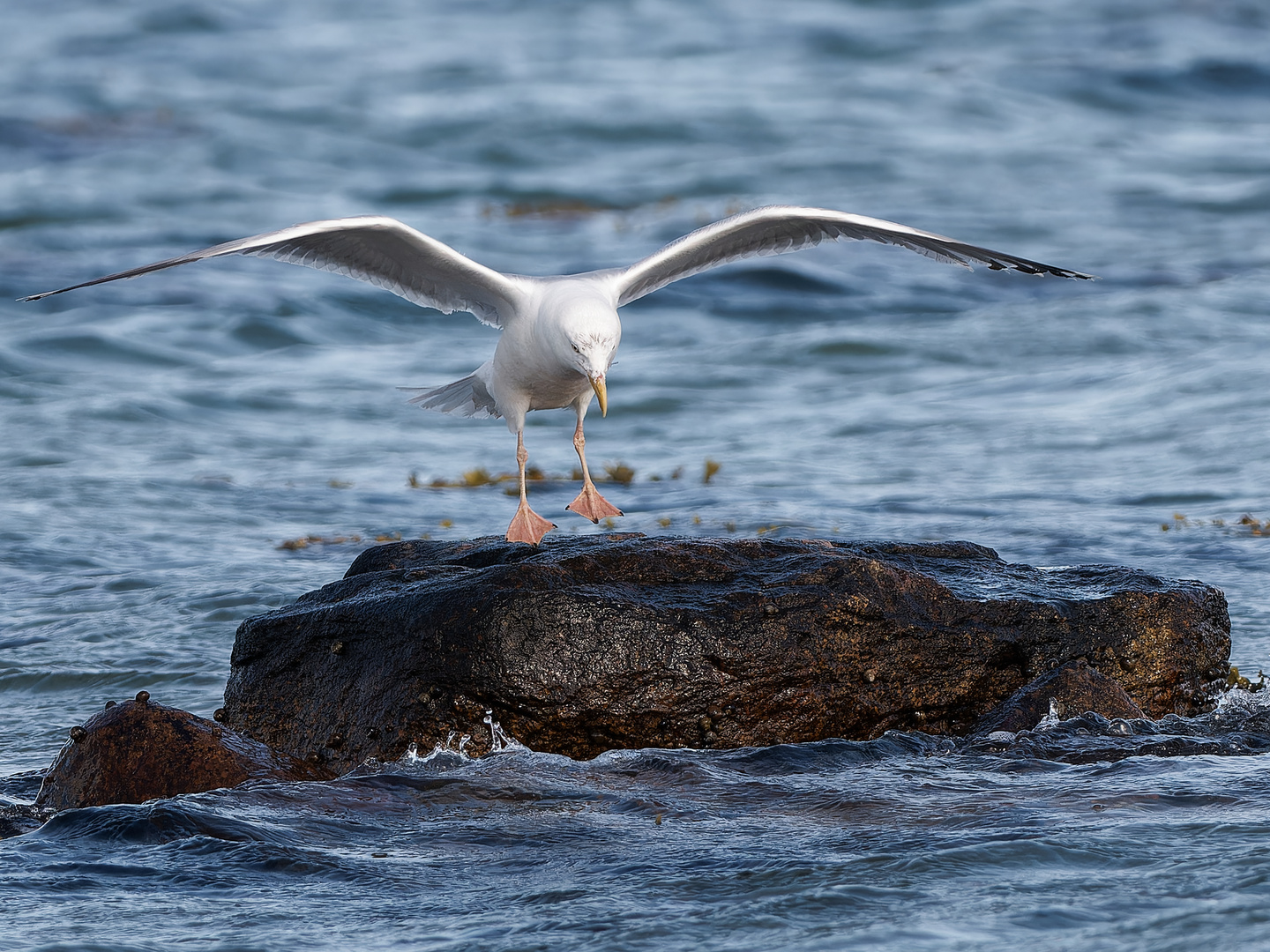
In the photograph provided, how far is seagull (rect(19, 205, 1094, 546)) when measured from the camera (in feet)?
21.7

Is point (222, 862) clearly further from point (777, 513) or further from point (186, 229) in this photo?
point (186, 229)

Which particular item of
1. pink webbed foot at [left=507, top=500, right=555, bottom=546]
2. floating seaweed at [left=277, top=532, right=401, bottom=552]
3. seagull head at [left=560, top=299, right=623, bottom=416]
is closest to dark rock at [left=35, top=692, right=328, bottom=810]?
pink webbed foot at [left=507, top=500, right=555, bottom=546]

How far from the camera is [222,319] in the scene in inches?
715

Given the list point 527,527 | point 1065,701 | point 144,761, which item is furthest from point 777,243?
point 144,761

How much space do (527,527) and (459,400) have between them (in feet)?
6.19

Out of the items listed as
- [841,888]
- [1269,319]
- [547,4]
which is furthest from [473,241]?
[547,4]

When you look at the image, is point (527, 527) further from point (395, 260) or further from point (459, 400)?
point (459, 400)

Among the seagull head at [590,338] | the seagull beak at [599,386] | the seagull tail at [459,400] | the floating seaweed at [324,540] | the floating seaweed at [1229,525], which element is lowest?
the floating seaweed at [324,540]

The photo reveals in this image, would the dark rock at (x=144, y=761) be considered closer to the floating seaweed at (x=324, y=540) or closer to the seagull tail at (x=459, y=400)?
the seagull tail at (x=459, y=400)

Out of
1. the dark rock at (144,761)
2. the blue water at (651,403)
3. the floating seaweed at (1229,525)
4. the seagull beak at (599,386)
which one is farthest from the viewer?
the floating seaweed at (1229,525)

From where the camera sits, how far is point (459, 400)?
849 cm

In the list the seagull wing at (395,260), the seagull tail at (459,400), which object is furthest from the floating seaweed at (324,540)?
the seagull wing at (395,260)

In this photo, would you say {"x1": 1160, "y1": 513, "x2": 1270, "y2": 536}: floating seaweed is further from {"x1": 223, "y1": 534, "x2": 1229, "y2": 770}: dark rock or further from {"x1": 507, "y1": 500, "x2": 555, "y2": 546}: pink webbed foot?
{"x1": 507, "y1": 500, "x2": 555, "y2": 546}: pink webbed foot

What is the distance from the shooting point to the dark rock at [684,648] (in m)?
5.56
